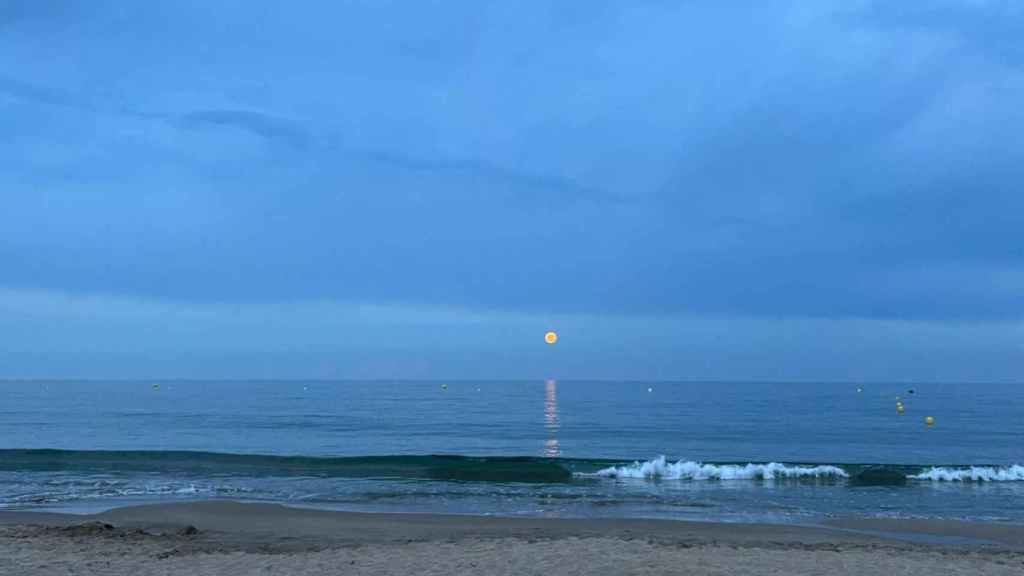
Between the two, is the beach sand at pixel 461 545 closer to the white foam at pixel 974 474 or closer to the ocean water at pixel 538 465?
the ocean water at pixel 538 465

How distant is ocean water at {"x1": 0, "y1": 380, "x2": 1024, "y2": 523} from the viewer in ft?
71.5

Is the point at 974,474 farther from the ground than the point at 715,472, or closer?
closer

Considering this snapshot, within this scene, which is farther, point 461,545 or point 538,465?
point 538,465

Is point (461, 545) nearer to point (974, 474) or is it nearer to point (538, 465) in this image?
point (538, 465)

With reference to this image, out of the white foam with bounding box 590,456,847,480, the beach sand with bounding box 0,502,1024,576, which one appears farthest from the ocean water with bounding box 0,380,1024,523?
the beach sand with bounding box 0,502,1024,576

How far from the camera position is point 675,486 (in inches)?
1014

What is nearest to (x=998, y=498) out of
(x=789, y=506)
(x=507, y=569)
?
(x=789, y=506)

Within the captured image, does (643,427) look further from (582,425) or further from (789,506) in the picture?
(789,506)

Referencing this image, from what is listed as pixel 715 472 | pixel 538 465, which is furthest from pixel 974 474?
pixel 538 465

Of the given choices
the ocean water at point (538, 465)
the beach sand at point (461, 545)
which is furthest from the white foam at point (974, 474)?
the beach sand at point (461, 545)

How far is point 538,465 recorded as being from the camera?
30.8 m

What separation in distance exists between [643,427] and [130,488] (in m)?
32.4

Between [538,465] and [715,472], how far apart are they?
21.3 ft

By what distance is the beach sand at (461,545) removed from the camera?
12180 millimetres
